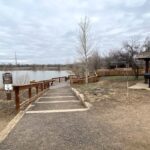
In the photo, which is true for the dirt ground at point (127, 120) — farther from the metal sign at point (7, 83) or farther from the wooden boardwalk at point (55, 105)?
the metal sign at point (7, 83)

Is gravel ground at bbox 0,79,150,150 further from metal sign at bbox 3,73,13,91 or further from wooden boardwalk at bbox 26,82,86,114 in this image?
metal sign at bbox 3,73,13,91

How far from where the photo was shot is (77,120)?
6.98 meters

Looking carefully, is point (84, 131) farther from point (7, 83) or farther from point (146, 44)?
point (146, 44)

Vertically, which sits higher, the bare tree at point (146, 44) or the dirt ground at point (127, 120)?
the bare tree at point (146, 44)

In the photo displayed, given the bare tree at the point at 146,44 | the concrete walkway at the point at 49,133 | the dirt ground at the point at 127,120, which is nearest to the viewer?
the concrete walkway at the point at 49,133

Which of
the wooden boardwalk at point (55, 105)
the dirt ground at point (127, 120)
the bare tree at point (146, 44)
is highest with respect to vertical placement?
the bare tree at point (146, 44)

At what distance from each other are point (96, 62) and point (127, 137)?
44631 millimetres

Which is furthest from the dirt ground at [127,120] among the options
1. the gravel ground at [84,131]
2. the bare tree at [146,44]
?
the bare tree at [146,44]

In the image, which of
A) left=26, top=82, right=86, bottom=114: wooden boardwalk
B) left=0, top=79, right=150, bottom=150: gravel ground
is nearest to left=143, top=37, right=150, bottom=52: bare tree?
left=26, top=82, right=86, bottom=114: wooden boardwalk

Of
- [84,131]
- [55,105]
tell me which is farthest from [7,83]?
[84,131]

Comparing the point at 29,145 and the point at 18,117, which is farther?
the point at 18,117

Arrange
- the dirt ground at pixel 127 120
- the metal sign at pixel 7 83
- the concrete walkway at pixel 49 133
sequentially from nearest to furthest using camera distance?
the concrete walkway at pixel 49 133 → the dirt ground at pixel 127 120 → the metal sign at pixel 7 83

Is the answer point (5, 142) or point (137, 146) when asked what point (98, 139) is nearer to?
point (137, 146)

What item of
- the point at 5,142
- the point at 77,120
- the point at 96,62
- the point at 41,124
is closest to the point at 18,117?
the point at 41,124
